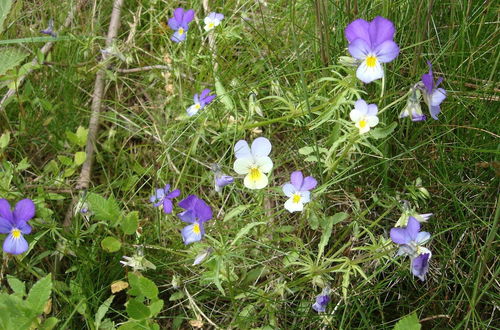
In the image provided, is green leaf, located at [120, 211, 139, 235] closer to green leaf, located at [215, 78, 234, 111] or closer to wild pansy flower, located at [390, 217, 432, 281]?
green leaf, located at [215, 78, 234, 111]

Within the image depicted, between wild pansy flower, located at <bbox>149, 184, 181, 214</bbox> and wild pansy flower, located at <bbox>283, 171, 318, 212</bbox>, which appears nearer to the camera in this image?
wild pansy flower, located at <bbox>283, 171, 318, 212</bbox>

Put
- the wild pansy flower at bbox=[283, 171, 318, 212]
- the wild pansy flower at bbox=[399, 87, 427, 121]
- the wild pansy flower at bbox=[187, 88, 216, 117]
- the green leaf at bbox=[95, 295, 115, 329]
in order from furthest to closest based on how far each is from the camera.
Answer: the wild pansy flower at bbox=[187, 88, 216, 117], the green leaf at bbox=[95, 295, 115, 329], the wild pansy flower at bbox=[283, 171, 318, 212], the wild pansy flower at bbox=[399, 87, 427, 121]

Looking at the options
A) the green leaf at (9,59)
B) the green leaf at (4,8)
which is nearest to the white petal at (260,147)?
the green leaf at (9,59)

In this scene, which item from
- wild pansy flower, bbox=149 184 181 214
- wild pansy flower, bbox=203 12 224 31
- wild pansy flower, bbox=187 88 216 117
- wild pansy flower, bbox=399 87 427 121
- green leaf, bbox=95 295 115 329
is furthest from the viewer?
wild pansy flower, bbox=203 12 224 31

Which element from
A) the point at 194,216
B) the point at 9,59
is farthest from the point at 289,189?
the point at 9,59

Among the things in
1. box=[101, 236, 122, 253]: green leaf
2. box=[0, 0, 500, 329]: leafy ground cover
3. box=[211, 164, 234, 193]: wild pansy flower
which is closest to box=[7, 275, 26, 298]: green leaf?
box=[0, 0, 500, 329]: leafy ground cover

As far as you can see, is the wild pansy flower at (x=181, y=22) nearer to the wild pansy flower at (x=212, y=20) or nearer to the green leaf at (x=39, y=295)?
the wild pansy flower at (x=212, y=20)

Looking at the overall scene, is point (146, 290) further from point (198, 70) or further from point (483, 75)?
point (483, 75)

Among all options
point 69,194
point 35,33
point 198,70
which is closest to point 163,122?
point 198,70
